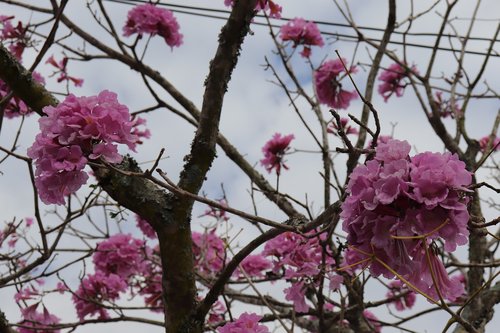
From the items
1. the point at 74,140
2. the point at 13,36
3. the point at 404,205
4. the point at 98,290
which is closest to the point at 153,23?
the point at 13,36

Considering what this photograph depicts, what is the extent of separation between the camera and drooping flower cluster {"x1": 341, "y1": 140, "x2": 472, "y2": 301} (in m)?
0.99

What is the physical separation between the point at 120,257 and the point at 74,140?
2.47 meters

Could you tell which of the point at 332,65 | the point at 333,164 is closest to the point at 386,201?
the point at 333,164

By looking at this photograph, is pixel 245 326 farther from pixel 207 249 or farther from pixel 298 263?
pixel 207 249

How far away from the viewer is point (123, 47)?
10.4 feet

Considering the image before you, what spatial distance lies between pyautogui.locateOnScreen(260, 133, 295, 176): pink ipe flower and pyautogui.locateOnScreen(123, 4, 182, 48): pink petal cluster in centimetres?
94

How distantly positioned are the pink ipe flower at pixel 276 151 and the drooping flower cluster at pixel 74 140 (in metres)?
2.42

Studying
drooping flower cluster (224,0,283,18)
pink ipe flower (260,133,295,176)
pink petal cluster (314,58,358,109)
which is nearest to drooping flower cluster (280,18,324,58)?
pink petal cluster (314,58,358,109)

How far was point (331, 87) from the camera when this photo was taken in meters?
3.77

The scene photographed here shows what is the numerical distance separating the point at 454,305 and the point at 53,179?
8.62 ft

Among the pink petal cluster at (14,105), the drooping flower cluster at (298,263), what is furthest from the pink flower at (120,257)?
the drooping flower cluster at (298,263)

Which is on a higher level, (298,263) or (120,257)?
(120,257)

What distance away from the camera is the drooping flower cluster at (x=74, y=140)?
1.26 meters

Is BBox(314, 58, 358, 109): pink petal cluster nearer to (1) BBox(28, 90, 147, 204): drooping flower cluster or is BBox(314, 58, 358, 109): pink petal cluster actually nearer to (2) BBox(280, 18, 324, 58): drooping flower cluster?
(2) BBox(280, 18, 324, 58): drooping flower cluster
